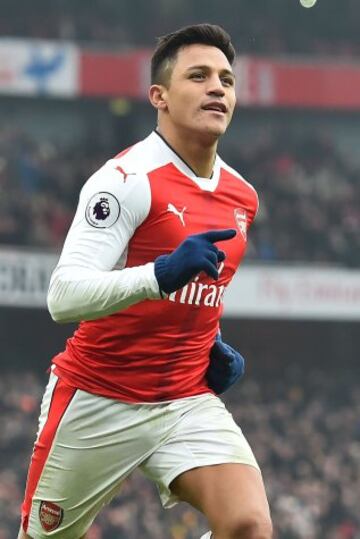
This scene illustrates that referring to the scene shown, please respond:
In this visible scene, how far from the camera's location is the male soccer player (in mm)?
5219

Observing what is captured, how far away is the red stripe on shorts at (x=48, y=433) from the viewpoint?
563 centimetres

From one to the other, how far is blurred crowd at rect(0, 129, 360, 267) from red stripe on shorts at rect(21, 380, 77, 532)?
16604 mm

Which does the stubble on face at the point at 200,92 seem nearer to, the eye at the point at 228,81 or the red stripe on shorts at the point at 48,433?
the eye at the point at 228,81

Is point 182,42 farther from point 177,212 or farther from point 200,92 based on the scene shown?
point 177,212

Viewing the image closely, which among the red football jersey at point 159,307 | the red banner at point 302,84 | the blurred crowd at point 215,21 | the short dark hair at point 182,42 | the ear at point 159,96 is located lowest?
the red banner at point 302,84

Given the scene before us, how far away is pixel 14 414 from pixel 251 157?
285 inches

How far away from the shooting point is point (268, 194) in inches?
952

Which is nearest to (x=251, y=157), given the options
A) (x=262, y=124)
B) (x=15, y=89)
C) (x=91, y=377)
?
(x=262, y=124)

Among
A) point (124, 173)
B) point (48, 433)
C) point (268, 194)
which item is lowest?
point (268, 194)

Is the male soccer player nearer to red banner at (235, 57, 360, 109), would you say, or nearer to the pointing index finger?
the pointing index finger

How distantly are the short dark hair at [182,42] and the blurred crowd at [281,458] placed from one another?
10.2 m

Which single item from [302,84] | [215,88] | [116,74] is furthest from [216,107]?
[302,84]

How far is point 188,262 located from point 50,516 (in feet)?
4.69

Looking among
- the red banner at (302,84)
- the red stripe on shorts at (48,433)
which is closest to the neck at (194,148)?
the red stripe on shorts at (48,433)
